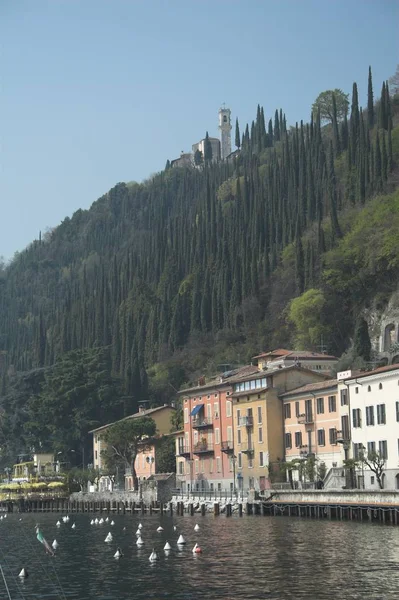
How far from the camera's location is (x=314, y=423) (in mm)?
98562

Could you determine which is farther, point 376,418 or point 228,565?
point 376,418

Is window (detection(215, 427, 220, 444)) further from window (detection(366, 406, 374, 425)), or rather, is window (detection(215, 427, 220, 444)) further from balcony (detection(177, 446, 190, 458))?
window (detection(366, 406, 374, 425))

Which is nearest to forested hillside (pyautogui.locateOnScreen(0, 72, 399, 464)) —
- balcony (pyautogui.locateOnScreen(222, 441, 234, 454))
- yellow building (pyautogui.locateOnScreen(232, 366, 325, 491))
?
balcony (pyautogui.locateOnScreen(222, 441, 234, 454))

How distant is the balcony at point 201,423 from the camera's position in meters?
117

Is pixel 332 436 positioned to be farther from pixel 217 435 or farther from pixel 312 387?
pixel 217 435

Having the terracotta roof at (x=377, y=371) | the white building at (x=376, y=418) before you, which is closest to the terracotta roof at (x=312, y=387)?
the white building at (x=376, y=418)

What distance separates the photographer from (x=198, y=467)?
118000mm

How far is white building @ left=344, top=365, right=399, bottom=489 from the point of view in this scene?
84.2m

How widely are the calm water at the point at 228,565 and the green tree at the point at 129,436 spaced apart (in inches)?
1677

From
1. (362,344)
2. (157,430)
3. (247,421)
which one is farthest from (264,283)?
(247,421)

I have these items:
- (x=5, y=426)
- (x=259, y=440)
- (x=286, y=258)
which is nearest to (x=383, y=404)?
(x=259, y=440)

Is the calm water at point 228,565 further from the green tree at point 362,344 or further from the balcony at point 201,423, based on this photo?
the green tree at point 362,344

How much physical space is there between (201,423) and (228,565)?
61.9 metres

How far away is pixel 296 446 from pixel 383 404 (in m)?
17.2
